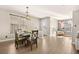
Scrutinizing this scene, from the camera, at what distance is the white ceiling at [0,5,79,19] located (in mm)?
2316

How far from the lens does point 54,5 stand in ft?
7.64

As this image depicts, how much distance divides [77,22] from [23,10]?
1.31 metres

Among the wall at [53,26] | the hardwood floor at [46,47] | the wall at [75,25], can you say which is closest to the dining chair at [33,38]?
the hardwood floor at [46,47]

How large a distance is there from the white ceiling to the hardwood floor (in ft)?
1.92

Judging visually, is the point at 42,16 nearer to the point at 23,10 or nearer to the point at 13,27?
the point at 23,10

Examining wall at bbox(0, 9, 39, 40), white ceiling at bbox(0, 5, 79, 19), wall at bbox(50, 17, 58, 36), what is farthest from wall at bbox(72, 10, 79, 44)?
wall at bbox(0, 9, 39, 40)

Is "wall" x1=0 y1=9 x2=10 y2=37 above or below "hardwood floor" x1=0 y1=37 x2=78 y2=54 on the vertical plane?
above

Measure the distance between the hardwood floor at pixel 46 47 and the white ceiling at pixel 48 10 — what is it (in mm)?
585

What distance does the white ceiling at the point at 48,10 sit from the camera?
2316 millimetres

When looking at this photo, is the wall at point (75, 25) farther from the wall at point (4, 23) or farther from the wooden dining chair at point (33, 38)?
the wall at point (4, 23)

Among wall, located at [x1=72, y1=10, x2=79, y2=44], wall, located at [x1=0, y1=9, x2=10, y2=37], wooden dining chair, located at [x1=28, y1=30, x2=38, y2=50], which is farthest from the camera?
wooden dining chair, located at [x1=28, y1=30, x2=38, y2=50]

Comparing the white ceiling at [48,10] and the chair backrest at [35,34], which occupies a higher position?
the white ceiling at [48,10]

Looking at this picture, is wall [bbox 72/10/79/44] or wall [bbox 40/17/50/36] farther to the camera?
wall [bbox 40/17/50/36]

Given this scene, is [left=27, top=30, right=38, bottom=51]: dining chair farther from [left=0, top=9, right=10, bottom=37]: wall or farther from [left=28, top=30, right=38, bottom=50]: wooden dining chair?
[left=0, top=9, right=10, bottom=37]: wall
